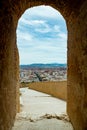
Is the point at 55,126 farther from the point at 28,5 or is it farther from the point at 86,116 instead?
→ the point at 28,5

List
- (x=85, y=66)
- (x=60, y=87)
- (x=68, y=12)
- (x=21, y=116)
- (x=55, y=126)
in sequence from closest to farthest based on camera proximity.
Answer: (x=85, y=66) → (x=55, y=126) → (x=68, y=12) → (x=21, y=116) → (x=60, y=87)

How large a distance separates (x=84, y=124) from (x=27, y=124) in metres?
2.01

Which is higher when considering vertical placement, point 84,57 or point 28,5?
point 28,5

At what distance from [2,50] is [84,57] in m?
1.38

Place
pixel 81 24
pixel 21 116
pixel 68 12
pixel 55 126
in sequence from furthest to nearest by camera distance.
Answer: pixel 21 116 → pixel 68 12 → pixel 55 126 → pixel 81 24

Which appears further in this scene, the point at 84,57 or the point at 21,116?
the point at 21,116

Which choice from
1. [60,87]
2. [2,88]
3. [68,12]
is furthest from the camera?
[60,87]

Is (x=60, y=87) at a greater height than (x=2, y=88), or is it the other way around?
(x=2, y=88)

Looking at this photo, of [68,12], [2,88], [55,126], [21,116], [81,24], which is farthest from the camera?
[21,116]

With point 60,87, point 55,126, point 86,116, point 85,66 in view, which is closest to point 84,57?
point 85,66

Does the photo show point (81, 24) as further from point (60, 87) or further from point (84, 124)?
point (60, 87)

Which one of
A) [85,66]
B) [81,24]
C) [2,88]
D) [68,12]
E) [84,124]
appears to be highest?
[68,12]

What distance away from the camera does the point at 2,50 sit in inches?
166

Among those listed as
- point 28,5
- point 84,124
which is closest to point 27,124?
point 84,124
